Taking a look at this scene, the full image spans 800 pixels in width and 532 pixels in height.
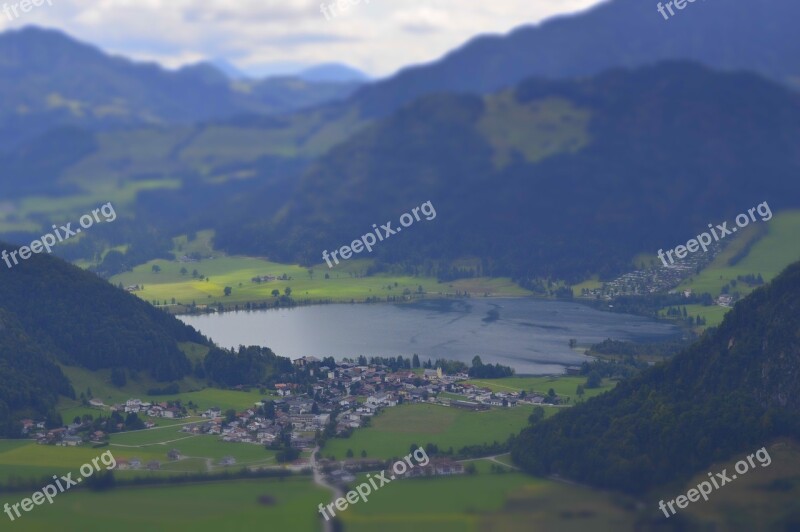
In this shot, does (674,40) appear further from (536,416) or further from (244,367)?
(536,416)

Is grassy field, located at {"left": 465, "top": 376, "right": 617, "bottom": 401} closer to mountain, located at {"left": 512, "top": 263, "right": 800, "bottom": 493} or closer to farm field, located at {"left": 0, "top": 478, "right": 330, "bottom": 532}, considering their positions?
mountain, located at {"left": 512, "top": 263, "right": 800, "bottom": 493}

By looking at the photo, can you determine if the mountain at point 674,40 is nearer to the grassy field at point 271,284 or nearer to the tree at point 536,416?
the grassy field at point 271,284

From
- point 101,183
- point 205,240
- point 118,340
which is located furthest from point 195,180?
point 118,340

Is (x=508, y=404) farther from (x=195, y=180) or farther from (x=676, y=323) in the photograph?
(x=195, y=180)

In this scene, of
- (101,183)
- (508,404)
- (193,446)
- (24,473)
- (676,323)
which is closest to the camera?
(24,473)

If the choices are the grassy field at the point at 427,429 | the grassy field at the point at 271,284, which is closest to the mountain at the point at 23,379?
the grassy field at the point at 427,429
